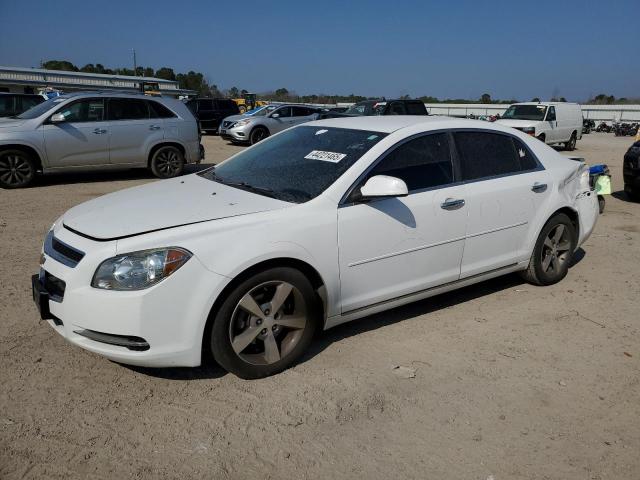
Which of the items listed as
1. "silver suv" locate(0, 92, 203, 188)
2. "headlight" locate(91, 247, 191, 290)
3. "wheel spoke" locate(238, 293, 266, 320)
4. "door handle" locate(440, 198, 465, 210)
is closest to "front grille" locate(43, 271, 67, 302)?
"headlight" locate(91, 247, 191, 290)

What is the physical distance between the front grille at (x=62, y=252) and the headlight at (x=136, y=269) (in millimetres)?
204

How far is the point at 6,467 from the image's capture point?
2.53m

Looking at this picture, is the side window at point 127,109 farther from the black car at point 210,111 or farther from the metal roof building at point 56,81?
the metal roof building at point 56,81

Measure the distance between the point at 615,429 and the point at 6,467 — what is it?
10.2ft

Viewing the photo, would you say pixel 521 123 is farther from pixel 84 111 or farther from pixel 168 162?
pixel 84 111

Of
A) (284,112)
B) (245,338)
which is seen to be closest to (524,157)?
(245,338)

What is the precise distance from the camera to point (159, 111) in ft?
35.4

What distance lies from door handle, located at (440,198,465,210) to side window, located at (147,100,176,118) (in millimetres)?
8191

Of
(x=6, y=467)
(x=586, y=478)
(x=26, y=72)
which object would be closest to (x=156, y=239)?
(x=6, y=467)

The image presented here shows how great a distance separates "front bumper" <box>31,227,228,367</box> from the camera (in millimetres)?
2912

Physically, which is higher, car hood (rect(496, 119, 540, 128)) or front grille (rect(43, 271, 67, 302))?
car hood (rect(496, 119, 540, 128))

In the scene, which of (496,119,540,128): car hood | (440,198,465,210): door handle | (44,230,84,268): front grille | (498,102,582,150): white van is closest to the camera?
(44,230,84,268): front grille

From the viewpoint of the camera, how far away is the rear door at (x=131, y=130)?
10195 mm

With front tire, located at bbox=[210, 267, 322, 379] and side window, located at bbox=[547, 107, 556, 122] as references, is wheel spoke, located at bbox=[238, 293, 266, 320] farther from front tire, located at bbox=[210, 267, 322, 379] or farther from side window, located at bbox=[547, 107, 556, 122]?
side window, located at bbox=[547, 107, 556, 122]
